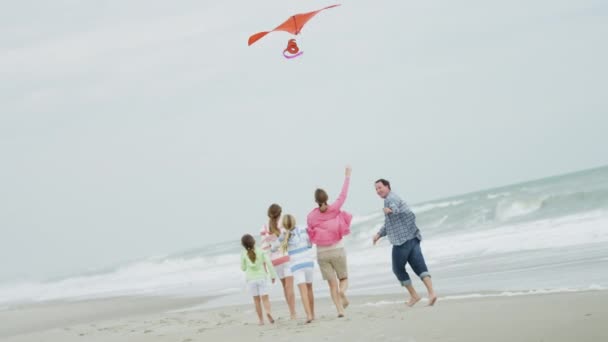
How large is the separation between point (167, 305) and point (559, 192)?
1712 centimetres

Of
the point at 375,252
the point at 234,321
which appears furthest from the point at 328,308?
the point at 375,252

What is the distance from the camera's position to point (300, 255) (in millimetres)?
8578

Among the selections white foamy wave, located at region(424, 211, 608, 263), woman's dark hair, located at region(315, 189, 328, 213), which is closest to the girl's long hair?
woman's dark hair, located at region(315, 189, 328, 213)

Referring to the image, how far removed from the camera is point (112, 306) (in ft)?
Answer: 54.0

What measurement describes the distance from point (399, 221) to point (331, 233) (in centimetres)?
69

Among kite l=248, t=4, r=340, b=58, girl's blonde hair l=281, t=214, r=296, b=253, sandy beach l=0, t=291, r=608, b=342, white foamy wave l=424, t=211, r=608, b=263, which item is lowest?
sandy beach l=0, t=291, r=608, b=342

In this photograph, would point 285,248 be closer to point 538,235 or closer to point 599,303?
point 599,303

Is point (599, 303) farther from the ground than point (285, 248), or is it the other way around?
point (285, 248)

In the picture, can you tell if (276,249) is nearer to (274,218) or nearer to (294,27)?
(274,218)

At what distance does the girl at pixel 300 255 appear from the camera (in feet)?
27.7

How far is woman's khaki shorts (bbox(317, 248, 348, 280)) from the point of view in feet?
28.6

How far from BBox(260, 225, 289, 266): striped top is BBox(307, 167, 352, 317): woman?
0.38 m

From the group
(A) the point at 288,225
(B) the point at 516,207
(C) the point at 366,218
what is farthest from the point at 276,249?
(C) the point at 366,218

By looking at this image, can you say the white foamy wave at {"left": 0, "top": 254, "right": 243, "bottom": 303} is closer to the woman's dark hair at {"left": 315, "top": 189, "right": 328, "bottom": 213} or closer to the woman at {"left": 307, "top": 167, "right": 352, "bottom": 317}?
the woman at {"left": 307, "top": 167, "right": 352, "bottom": 317}
